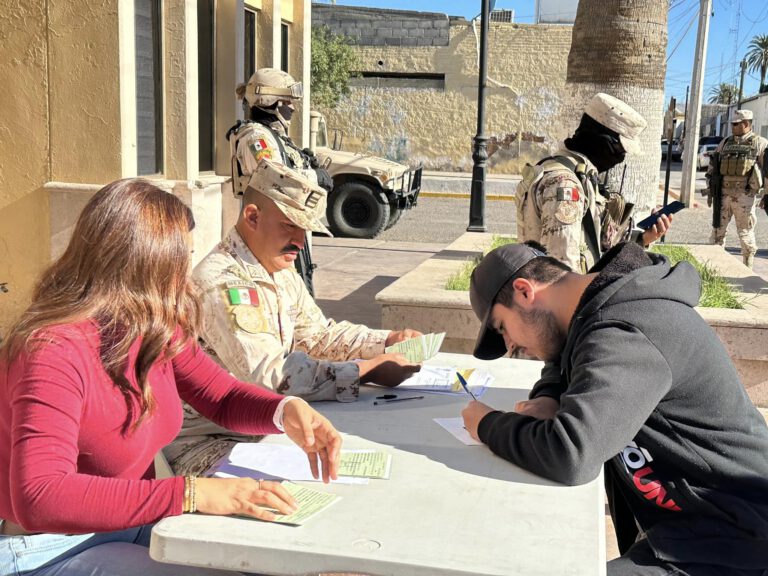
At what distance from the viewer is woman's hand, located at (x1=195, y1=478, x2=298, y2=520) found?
184 centimetres

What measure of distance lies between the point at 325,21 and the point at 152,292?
2711 cm

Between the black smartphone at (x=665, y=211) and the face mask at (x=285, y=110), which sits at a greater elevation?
the face mask at (x=285, y=110)

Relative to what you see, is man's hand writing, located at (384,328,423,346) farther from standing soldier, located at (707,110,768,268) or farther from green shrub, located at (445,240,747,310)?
standing soldier, located at (707,110,768,268)

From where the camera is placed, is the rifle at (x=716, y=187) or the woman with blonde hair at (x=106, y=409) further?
the rifle at (x=716, y=187)

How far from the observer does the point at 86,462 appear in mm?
1939

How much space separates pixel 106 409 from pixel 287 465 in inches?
19.3

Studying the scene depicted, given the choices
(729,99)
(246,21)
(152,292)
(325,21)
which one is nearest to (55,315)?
(152,292)

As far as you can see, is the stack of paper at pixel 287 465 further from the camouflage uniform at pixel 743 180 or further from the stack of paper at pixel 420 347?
the camouflage uniform at pixel 743 180

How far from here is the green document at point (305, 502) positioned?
1818 millimetres

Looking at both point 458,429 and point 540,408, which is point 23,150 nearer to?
point 458,429

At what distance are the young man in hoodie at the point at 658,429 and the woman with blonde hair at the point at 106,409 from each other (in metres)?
0.57

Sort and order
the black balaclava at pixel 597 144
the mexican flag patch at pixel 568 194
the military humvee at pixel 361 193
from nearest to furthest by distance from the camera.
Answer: the mexican flag patch at pixel 568 194 → the black balaclava at pixel 597 144 → the military humvee at pixel 361 193

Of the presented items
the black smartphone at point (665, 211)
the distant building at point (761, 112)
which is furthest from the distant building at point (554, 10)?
the black smartphone at point (665, 211)

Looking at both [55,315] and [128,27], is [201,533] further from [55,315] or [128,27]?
[128,27]
